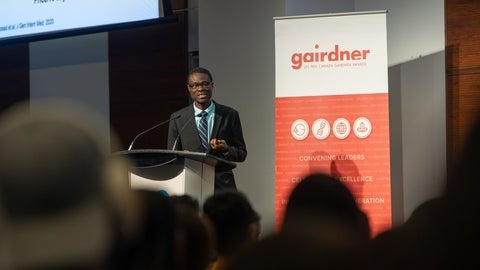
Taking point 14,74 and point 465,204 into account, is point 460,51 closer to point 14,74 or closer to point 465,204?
point 14,74

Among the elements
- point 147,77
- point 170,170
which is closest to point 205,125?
point 170,170

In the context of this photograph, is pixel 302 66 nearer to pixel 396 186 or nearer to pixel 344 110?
pixel 344 110

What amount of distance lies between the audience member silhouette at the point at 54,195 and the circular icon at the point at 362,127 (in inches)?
152

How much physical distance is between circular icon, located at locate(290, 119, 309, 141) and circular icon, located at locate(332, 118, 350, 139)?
0.61ft

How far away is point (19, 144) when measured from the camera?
2.20ft

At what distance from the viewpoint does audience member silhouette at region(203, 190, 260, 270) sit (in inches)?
64.1

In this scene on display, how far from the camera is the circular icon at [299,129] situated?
15.0 feet

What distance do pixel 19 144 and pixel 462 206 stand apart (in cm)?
41

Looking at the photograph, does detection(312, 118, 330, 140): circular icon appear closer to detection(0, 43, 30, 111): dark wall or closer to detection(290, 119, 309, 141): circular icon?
detection(290, 119, 309, 141): circular icon

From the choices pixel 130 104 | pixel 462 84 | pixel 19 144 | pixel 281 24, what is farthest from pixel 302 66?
pixel 19 144

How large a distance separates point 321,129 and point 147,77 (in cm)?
215

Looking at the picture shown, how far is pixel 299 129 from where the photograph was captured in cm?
458

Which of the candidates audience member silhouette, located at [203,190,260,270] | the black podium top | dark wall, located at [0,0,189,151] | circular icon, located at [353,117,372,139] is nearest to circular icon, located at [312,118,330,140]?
circular icon, located at [353,117,372,139]

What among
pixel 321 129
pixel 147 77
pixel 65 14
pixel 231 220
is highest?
pixel 65 14
